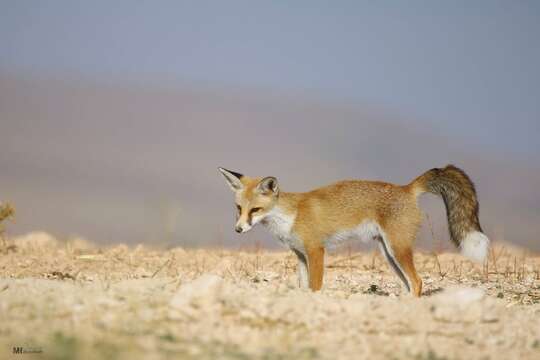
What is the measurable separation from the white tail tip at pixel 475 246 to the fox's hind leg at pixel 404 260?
77cm

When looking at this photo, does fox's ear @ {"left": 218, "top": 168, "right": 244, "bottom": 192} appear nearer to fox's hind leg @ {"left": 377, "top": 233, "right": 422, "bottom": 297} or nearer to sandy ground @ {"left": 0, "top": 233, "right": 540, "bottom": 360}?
fox's hind leg @ {"left": 377, "top": 233, "right": 422, "bottom": 297}

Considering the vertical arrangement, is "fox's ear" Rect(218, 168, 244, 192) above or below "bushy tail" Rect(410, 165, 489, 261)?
above

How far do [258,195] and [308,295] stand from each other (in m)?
2.48

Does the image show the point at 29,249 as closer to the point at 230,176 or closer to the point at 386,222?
the point at 230,176

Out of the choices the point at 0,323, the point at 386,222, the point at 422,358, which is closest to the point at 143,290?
the point at 0,323

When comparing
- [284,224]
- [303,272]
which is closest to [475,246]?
[303,272]

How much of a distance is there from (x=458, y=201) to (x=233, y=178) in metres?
2.86

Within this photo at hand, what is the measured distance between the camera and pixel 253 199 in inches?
342

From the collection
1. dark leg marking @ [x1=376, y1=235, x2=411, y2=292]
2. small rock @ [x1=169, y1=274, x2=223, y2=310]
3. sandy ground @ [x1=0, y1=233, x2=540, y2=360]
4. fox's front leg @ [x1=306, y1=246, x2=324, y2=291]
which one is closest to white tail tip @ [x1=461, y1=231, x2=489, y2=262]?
dark leg marking @ [x1=376, y1=235, x2=411, y2=292]

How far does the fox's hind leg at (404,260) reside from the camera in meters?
8.12

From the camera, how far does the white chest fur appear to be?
28.7 feet

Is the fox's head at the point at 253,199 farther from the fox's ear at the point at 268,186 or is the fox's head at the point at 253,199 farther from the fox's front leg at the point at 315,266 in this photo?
the fox's front leg at the point at 315,266

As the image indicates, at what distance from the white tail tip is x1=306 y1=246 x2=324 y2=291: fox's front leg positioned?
180 cm

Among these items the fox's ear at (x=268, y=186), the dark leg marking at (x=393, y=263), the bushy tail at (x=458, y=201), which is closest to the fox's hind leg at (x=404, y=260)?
the dark leg marking at (x=393, y=263)
